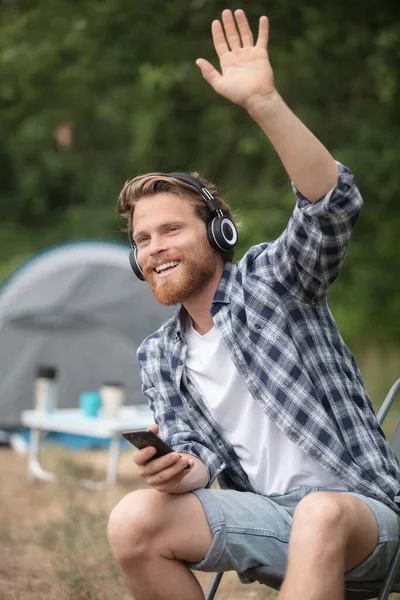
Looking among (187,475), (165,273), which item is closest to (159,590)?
(187,475)

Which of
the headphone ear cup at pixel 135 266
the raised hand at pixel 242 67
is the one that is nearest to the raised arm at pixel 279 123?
the raised hand at pixel 242 67

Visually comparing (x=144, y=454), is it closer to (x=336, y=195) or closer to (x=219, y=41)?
(x=336, y=195)

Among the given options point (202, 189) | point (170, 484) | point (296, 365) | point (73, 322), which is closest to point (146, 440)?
point (170, 484)

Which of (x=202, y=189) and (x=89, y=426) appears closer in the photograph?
(x=202, y=189)

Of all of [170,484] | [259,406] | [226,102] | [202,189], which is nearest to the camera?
[170,484]

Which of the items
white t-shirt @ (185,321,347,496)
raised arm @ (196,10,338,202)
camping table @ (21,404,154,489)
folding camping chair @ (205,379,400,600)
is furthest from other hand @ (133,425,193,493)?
camping table @ (21,404,154,489)

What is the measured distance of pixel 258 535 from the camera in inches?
106

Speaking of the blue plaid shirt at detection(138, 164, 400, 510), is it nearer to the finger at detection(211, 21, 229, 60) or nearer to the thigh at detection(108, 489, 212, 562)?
the thigh at detection(108, 489, 212, 562)

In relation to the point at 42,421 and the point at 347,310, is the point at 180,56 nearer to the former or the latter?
the point at 42,421

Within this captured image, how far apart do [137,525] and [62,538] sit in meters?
2.34

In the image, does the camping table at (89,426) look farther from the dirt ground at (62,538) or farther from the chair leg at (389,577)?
the chair leg at (389,577)

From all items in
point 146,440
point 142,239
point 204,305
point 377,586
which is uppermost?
point 142,239

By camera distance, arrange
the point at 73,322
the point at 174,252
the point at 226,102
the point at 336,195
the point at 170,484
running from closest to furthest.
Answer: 1. the point at 336,195
2. the point at 170,484
3. the point at 174,252
4. the point at 73,322
5. the point at 226,102

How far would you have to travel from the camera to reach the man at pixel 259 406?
2.53 metres
